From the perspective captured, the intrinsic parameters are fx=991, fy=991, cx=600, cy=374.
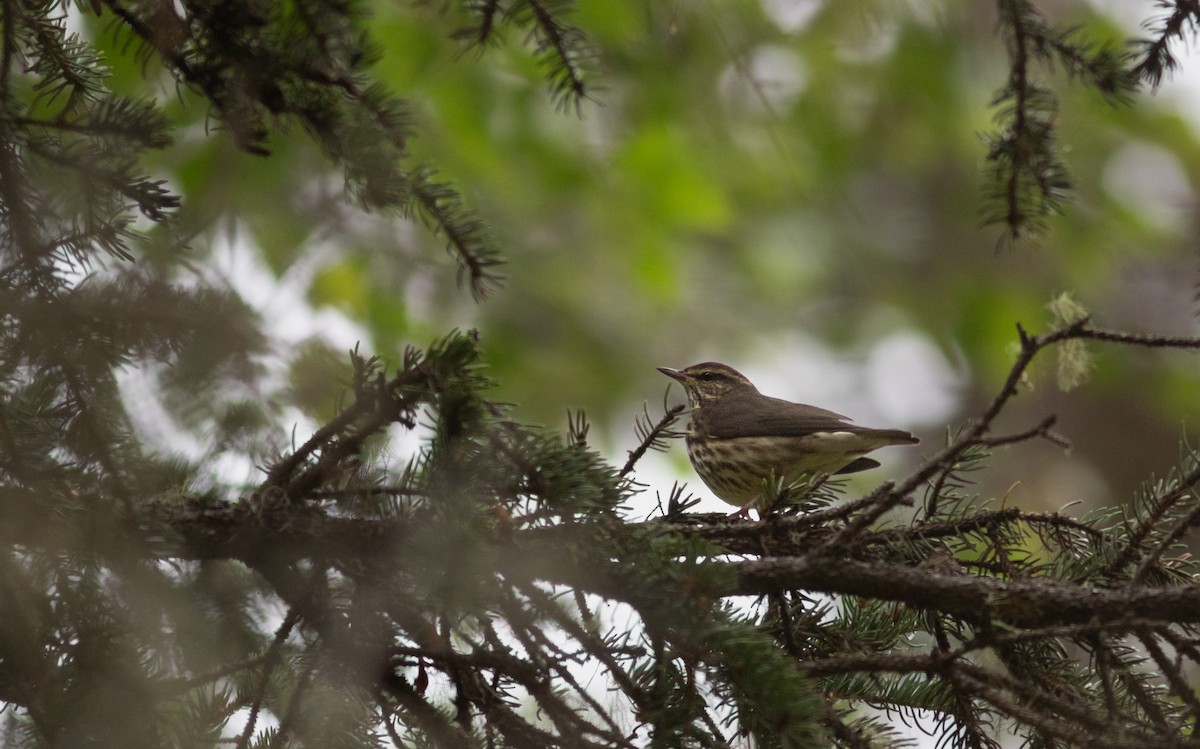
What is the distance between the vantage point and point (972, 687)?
1691mm

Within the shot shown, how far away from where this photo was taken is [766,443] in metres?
4.16

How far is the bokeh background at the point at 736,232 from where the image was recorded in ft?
14.4

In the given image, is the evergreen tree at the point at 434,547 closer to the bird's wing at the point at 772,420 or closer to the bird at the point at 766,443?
the bird at the point at 766,443

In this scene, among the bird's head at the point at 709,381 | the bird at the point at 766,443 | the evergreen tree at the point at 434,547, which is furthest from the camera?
the bird's head at the point at 709,381

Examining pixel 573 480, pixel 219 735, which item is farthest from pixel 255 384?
pixel 573 480

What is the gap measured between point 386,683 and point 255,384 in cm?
114

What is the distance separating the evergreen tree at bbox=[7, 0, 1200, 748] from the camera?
1.72 metres

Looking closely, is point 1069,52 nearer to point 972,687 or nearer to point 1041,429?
point 1041,429

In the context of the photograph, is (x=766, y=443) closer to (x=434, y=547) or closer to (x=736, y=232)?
(x=434, y=547)

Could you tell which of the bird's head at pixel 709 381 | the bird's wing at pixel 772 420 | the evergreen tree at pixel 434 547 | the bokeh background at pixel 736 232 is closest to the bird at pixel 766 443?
the bird's wing at pixel 772 420

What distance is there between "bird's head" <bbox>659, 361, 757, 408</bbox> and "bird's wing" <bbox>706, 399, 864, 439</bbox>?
360 millimetres

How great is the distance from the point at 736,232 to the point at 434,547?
5.61m

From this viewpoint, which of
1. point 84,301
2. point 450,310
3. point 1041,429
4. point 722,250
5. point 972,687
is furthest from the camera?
point 722,250

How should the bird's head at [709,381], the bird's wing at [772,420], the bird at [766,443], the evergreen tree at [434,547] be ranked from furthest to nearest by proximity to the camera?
the bird's head at [709,381]
the bird's wing at [772,420]
the bird at [766,443]
the evergreen tree at [434,547]
